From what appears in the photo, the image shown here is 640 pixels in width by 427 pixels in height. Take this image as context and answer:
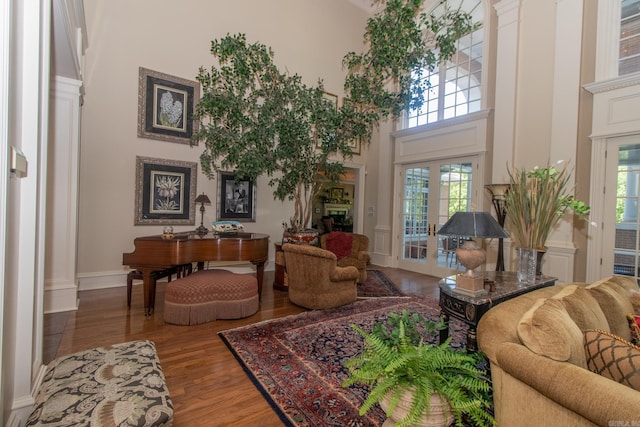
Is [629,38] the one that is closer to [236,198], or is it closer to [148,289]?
[236,198]

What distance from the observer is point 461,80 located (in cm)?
595

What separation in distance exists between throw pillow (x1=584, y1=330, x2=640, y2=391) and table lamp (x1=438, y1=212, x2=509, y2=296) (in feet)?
3.20

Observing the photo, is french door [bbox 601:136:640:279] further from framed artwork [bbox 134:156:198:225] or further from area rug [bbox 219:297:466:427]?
framed artwork [bbox 134:156:198:225]

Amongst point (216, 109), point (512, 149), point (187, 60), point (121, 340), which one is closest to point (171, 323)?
point (121, 340)

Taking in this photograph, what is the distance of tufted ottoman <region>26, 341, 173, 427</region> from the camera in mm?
1503

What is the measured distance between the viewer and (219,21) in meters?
5.46

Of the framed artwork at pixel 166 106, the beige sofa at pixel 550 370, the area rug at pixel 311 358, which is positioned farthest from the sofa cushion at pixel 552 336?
the framed artwork at pixel 166 106

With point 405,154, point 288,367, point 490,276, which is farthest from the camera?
point 405,154

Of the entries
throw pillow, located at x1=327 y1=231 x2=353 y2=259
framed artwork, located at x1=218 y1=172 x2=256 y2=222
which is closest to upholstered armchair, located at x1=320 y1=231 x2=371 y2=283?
throw pillow, located at x1=327 y1=231 x2=353 y2=259

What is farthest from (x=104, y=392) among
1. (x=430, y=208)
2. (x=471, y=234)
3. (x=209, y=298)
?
(x=430, y=208)

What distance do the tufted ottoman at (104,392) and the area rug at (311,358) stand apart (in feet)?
2.53

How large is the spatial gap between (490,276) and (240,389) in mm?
2467

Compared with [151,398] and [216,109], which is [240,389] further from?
[216,109]

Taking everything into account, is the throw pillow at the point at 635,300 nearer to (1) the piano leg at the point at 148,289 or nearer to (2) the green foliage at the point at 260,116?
(2) the green foliage at the point at 260,116
